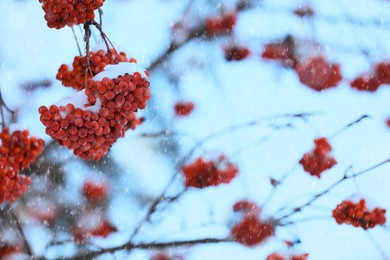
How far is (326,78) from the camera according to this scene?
3445mm

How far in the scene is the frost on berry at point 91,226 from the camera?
310 centimetres

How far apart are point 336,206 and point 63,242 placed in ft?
4.54

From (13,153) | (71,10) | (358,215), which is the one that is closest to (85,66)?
(71,10)

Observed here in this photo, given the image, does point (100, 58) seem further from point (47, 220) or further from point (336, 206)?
point (47, 220)

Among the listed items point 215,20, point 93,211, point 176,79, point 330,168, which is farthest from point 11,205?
point 330,168

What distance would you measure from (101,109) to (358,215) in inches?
75.8

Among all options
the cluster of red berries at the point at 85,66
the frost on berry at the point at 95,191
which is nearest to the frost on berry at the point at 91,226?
the frost on berry at the point at 95,191

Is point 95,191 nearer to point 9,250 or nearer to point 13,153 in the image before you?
point 9,250

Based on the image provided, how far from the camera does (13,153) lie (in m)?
1.57

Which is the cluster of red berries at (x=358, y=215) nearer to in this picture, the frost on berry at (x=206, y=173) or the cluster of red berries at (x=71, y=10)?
the frost on berry at (x=206, y=173)

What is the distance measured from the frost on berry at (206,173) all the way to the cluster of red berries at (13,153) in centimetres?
169

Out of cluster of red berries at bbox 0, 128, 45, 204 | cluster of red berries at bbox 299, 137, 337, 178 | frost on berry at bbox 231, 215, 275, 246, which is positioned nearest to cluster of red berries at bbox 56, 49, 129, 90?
cluster of red berries at bbox 0, 128, 45, 204

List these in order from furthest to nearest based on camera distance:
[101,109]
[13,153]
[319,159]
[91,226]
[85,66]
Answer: [91,226], [319,159], [13,153], [85,66], [101,109]

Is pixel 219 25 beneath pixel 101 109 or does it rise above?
above
